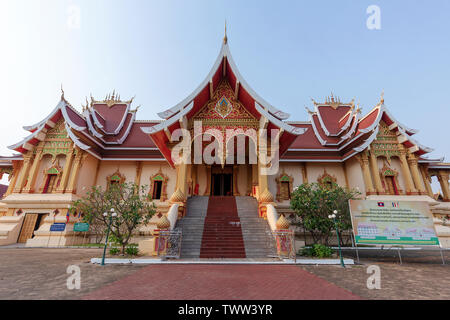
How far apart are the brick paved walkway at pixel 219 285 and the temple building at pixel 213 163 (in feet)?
12.8

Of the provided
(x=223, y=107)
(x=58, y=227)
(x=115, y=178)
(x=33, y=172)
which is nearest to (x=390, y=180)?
(x=223, y=107)

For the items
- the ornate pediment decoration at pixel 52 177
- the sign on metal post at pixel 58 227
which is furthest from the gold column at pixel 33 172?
the sign on metal post at pixel 58 227

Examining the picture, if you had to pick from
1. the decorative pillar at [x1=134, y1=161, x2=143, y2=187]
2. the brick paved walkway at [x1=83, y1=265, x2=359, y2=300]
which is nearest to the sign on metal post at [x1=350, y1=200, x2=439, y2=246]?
the brick paved walkway at [x1=83, y1=265, x2=359, y2=300]

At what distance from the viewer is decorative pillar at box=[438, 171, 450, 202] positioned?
15258mm

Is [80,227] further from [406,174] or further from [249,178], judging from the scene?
[406,174]

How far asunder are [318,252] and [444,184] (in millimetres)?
15170

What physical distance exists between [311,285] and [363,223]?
4250 mm

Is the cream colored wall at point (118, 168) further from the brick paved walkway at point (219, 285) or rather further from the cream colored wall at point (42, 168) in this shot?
the brick paved walkway at point (219, 285)

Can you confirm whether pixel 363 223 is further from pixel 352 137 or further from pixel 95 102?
pixel 95 102

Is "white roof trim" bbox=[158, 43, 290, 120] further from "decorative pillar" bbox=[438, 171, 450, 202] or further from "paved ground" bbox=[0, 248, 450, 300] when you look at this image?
"decorative pillar" bbox=[438, 171, 450, 202]

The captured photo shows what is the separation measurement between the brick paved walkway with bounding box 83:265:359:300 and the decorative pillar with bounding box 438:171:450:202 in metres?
17.0

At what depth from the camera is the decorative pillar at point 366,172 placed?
1294 centimetres

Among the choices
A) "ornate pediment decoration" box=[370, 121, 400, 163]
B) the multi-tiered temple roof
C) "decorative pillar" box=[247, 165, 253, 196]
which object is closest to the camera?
the multi-tiered temple roof

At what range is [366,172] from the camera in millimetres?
13273
